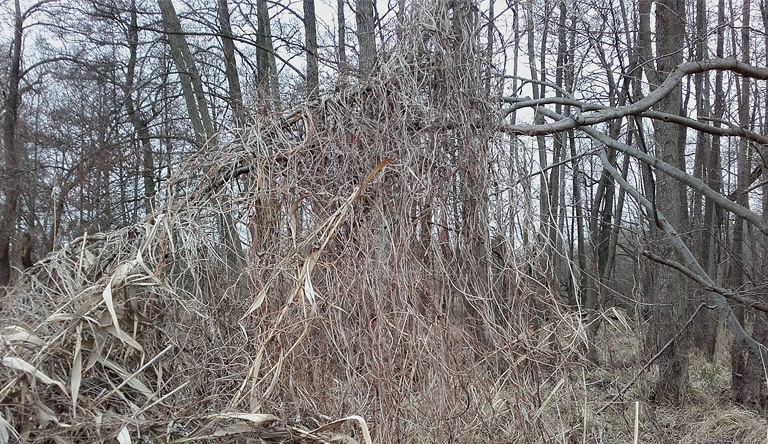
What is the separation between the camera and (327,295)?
2275 mm

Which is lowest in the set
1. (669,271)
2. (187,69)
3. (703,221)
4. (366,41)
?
(669,271)

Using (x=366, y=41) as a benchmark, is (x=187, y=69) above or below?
above

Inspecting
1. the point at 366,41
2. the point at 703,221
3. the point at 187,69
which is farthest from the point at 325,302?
the point at 703,221

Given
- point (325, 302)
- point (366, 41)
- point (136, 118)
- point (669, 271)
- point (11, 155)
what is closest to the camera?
point (325, 302)

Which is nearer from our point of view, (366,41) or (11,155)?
(366,41)

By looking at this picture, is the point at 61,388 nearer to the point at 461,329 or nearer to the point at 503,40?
the point at 461,329

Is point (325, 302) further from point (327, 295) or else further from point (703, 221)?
point (703, 221)

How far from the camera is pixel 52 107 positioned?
12.1m

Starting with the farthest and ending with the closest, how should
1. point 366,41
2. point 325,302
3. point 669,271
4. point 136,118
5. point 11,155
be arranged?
1. point 11,155
2. point 136,118
3. point 669,271
4. point 366,41
5. point 325,302

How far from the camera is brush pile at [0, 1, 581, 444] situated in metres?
2.12

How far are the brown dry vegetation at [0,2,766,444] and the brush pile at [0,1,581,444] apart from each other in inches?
0.4

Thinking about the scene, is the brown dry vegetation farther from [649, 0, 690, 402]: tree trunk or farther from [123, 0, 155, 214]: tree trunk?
[123, 0, 155, 214]: tree trunk

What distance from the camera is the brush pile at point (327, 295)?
212 centimetres

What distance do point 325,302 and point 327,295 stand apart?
78mm
